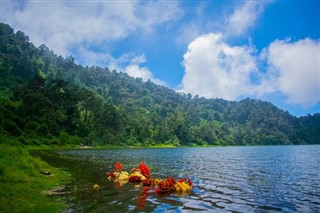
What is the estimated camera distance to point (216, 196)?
28266 millimetres

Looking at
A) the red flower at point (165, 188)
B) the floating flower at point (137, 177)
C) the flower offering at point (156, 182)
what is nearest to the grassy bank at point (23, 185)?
the flower offering at point (156, 182)

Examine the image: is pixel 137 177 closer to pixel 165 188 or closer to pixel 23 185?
pixel 165 188

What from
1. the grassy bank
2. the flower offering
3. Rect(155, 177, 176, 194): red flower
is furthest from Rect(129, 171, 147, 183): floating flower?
the grassy bank

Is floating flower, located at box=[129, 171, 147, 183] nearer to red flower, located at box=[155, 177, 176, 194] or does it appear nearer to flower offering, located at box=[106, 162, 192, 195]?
flower offering, located at box=[106, 162, 192, 195]

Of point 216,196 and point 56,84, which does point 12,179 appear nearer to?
point 216,196

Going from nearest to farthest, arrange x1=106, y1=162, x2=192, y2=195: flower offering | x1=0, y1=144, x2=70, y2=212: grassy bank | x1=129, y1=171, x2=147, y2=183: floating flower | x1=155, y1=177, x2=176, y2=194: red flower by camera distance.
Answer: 1. x1=0, y1=144, x2=70, y2=212: grassy bank
2. x1=155, y1=177, x2=176, y2=194: red flower
3. x1=106, y1=162, x2=192, y2=195: flower offering
4. x1=129, y1=171, x2=147, y2=183: floating flower

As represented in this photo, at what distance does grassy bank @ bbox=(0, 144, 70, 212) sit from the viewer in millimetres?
20641

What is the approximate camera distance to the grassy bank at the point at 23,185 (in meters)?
20.6

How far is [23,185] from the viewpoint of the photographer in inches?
1046

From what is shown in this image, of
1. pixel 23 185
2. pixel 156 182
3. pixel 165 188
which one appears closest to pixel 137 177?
pixel 156 182

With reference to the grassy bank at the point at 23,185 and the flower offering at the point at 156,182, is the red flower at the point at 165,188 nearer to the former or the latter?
the flower offering at the point at 156,182

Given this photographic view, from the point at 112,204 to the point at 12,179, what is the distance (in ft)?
31.7

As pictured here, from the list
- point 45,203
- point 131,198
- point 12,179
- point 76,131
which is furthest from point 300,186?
point 76,131

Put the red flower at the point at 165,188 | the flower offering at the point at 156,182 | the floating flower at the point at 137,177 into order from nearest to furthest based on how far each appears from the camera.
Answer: the red flower at the point at 165,188 < the flower offering at the point at 156,182 < the floating flower at the point at 137,177
